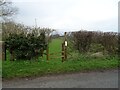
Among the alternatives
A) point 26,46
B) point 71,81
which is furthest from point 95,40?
point 71,81

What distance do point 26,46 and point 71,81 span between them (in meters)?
5.26

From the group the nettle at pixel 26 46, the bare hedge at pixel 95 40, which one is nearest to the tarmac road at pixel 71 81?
the nettle at pixel 26 46

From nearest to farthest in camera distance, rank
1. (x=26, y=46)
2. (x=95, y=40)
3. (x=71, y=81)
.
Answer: (x=71, y=81), (x=26, y=46), (x=95, y=40)

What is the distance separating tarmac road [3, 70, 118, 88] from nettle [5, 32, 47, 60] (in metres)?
4.06

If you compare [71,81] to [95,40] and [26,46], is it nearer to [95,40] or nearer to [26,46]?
[26,46]

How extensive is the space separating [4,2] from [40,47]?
37.4 feet

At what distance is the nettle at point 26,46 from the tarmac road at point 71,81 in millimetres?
4056

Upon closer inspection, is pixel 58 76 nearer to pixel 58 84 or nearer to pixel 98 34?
pixel 58 84

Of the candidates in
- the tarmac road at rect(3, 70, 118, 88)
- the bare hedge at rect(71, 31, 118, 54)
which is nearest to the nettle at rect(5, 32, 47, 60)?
the bare hedge at rect(71, 31, 118, 54)

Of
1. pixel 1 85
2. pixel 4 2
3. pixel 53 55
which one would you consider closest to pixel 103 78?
pixel 1 85

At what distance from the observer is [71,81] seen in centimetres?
807

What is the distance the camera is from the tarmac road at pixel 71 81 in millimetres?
7508

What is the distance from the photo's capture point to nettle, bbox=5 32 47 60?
41.4 ft

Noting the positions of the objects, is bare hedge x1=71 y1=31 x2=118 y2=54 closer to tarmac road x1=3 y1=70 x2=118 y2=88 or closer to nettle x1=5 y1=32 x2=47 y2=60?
nettle x1=5 y1=32 x2=47 y2=60
